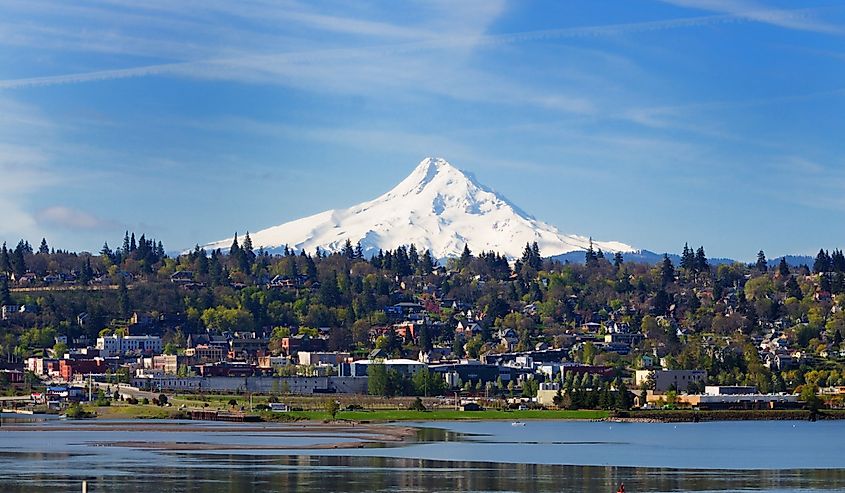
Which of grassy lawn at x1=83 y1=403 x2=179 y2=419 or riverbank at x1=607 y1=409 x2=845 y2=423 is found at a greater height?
grassy lawn at x1=83 y1=403 x2=179 y2=419

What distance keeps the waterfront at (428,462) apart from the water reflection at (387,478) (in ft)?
0.19

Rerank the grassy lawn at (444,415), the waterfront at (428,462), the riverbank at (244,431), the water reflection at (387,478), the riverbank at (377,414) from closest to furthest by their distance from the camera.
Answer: the water reflection at (387,478), the waterfront at (428,462), the riverbank at (244,431), the riverbank at (377,414), the grassy lawn at (444,415)

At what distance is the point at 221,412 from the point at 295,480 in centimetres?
9423

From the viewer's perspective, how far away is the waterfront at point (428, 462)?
285 feet

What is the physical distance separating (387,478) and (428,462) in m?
12.5

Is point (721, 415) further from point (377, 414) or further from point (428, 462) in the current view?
point (428, 462)

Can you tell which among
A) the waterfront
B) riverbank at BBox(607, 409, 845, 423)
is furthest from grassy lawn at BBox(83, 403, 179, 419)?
riverbank at BBox(607, 409, 845, 423)

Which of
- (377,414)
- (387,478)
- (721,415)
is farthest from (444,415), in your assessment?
(387,478)

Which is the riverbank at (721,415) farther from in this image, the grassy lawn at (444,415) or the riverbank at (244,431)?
the riverbank at (244,431)

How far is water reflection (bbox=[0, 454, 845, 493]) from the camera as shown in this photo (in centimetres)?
8412

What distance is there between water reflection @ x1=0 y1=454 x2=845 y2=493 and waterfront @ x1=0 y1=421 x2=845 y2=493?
0.06 metres

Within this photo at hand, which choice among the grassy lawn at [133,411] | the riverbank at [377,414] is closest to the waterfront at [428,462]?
the riverbank at [377,414]

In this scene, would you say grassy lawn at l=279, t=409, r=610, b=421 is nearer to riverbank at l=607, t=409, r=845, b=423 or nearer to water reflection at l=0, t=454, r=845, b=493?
riverbank at l=607, t=409, r=845, b=423

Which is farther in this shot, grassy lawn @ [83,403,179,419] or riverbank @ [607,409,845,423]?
riverbank @ [607,409,845,423]
